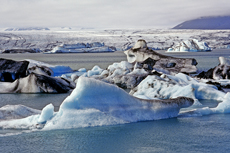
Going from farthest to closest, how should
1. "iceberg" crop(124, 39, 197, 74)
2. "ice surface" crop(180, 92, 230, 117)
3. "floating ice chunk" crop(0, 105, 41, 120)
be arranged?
"iceberg" crop(124, 39, 197, 74) < "ice surface" crop(180, 92, 230, 117) < "floating ice chunk" crop(0, 105, 41, 120)

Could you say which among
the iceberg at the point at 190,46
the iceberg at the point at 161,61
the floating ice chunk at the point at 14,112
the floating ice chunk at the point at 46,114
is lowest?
the iceberg at the point at 190,46

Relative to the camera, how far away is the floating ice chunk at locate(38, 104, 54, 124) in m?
6.06

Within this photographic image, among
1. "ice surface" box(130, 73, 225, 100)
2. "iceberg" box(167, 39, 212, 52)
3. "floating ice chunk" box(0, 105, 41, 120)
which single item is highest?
"floating ice chunk" box(0, 105, 41, 120)

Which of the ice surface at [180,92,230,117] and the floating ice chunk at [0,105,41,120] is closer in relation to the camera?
the floating ice chunk at [0,105,41,120]

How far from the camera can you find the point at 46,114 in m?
6.14

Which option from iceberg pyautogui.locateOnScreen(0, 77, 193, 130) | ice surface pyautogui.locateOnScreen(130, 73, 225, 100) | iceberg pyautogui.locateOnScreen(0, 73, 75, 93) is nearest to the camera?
iceberg pyautogui.locateOnScreen(0, 77, 193, 130)

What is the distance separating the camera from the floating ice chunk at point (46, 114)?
6.06 meters

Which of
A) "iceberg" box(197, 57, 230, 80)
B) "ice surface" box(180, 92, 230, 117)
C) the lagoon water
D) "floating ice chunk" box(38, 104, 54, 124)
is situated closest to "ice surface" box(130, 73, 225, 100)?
"ice surface" box(180, 92, 230, 117)

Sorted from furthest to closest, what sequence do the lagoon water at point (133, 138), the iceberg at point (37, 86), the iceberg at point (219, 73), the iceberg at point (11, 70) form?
the iceberg at point (219, 73) < the iceberg at point (11, 70) < the iceberg at point (37, 86) < the lagoon water at point (133, 138)

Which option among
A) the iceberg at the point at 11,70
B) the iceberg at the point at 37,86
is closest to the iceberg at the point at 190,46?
the iceberg at the point at 11,70

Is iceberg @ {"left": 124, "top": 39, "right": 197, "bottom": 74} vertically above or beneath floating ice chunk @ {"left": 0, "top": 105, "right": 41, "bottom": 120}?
beneath

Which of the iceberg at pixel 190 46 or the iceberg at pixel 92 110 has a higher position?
the iceberg at pixel 92 110

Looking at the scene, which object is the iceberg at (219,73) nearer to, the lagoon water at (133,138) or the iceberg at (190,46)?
the lagoon water at (133,138)

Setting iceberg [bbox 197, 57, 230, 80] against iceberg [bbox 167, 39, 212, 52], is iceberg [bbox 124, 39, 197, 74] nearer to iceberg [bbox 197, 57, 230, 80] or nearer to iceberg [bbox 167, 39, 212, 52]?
iceberg [bbox 197, 57, 230, 80]
